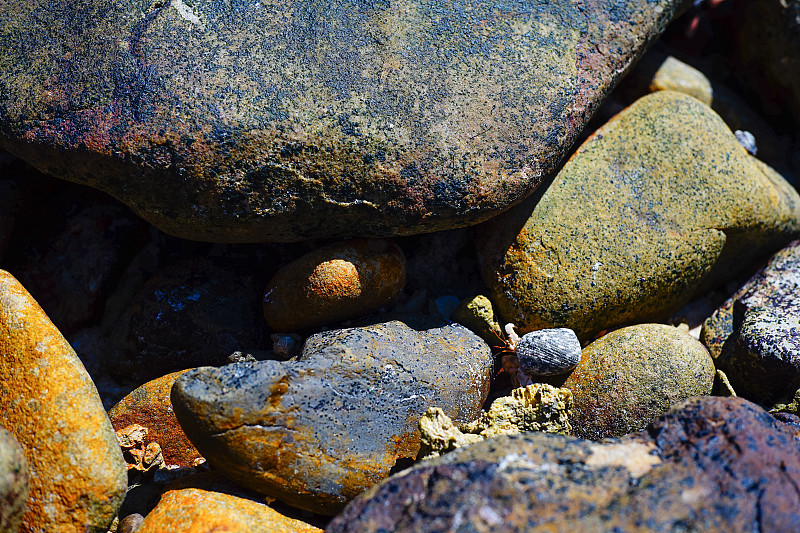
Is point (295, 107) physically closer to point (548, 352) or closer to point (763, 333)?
point (548, 352)

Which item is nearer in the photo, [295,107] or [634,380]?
[295,107]

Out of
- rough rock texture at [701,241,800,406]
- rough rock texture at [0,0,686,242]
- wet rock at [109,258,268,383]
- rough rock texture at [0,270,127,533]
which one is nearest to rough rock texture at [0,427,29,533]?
rough rock texture at [0,270,127,533]

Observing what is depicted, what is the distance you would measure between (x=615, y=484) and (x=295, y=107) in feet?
6.30

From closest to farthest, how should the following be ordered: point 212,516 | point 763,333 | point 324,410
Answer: point 212,516, point 324,410, point 763,333

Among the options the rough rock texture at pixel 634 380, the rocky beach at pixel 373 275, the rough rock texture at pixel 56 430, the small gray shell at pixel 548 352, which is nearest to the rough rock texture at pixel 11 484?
the rocky beach at pixel 373 275

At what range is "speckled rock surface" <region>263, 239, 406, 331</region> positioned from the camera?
2.79 m

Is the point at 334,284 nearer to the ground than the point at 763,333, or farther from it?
farther from it

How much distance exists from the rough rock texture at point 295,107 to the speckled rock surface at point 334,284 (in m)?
0.13

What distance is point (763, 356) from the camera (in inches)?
112

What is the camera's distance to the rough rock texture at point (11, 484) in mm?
1946

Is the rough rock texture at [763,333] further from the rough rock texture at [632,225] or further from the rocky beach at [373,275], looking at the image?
the rough rock texture at [632,225]

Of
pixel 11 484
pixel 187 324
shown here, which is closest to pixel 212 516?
pixel 11 484

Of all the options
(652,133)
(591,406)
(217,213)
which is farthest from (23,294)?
(652,133)

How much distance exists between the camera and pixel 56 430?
7.75 ft
